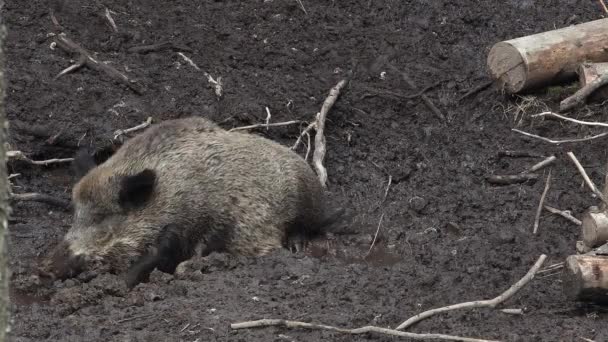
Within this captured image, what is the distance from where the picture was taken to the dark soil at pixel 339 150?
6125 millimetres

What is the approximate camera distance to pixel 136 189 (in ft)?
23.9

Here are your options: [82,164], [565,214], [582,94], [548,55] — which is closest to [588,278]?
[565,214]

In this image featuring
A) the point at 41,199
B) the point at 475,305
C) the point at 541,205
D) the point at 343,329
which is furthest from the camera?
the point at 41,199

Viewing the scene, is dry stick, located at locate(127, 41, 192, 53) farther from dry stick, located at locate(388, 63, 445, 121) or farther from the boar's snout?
the boar's snout

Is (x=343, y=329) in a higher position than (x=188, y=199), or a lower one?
higher

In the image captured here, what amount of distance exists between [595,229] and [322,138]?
126 inches

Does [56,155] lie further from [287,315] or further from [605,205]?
[605,205]

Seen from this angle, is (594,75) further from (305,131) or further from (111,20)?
(111,20)

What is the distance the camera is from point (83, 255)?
7145mm

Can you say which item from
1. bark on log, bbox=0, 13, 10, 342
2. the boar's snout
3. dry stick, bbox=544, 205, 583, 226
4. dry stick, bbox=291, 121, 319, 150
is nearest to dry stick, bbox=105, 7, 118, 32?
dry stick, bbox=291, 121, 319, 150

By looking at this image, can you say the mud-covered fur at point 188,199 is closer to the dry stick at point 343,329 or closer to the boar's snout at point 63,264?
the boar's snout at point 63,264

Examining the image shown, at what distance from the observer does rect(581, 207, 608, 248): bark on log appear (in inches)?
252

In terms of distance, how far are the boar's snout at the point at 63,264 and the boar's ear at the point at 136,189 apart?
508mm

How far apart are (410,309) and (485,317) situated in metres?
0.46
